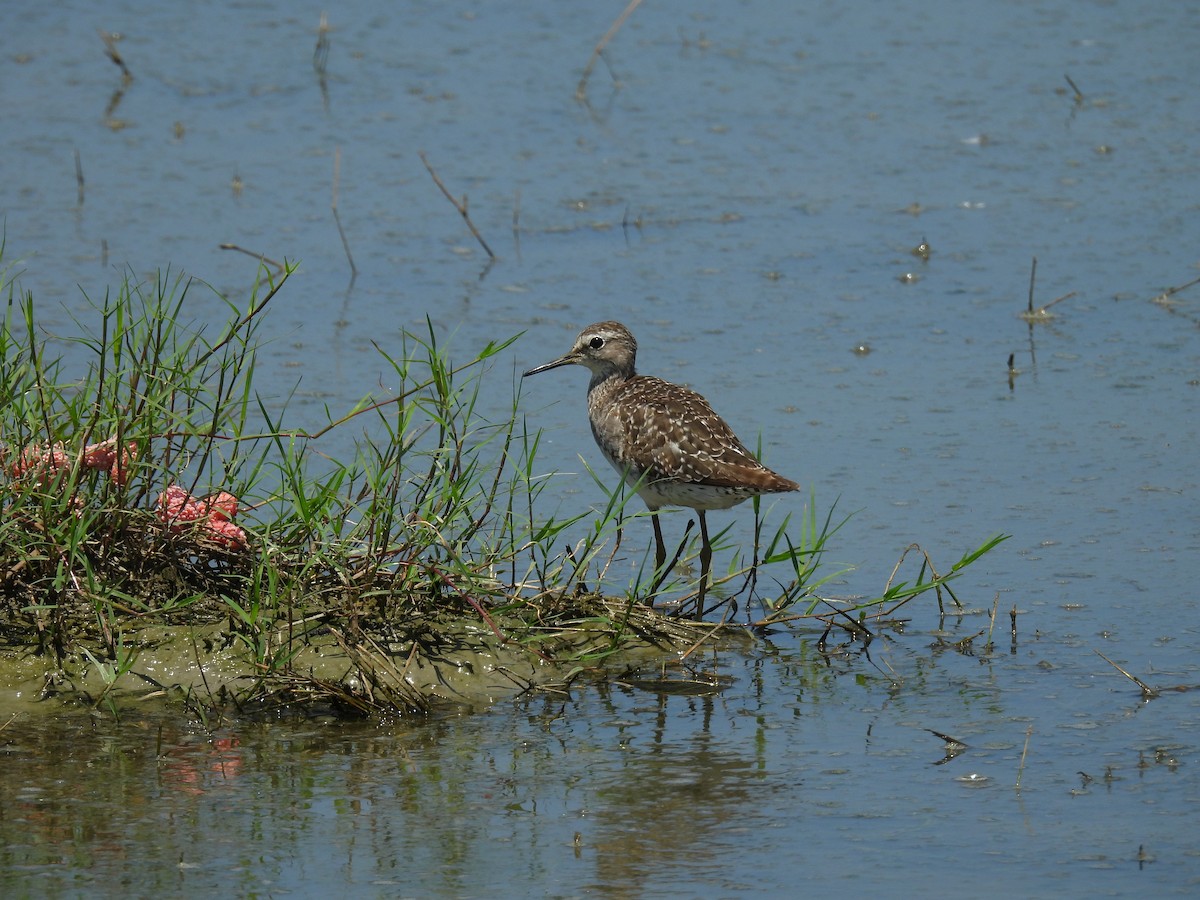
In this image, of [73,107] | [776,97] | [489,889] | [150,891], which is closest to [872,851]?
[489,889]

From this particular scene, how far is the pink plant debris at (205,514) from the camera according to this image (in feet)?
21.0

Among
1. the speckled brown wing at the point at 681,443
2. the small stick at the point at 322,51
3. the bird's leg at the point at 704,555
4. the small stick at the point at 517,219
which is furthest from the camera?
the small stick at the point at 322,51

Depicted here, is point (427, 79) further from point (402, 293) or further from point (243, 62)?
point (402, 293)

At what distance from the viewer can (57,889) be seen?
4.97 m

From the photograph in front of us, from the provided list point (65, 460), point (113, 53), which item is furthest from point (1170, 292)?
point (113, 53)

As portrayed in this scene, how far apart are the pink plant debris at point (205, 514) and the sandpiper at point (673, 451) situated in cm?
155

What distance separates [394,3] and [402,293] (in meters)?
6.02

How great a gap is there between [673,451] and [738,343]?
8.52 ft

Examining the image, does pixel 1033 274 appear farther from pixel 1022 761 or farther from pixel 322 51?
pixel 322 51

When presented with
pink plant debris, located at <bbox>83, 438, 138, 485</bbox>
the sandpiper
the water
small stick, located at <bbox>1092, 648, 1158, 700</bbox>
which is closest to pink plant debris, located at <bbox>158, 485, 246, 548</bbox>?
pink plant debris, located at <bbox>83, 438, 138, 485</bbox>

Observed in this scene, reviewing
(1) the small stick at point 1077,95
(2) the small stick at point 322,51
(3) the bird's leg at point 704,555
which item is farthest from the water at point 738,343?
(3) the bird's leg at point 704,555

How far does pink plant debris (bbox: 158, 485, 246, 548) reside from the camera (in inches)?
252

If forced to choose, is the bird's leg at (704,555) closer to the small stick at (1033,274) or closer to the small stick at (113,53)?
the small stick at (1033,274)

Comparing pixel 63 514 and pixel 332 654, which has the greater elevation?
pixel 63 514
